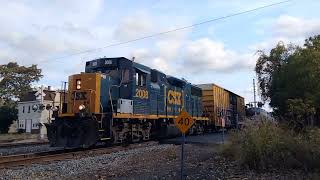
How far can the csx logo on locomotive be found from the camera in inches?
975

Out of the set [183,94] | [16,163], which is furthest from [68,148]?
[183,94]

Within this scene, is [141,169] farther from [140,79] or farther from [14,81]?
[14,81]

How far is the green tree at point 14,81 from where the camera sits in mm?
65250

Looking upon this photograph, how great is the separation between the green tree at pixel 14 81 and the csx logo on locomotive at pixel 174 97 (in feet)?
139

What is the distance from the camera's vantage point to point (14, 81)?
66.3 metres

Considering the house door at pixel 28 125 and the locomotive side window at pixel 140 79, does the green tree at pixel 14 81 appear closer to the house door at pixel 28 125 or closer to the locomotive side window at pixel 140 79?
the house door at pixel 28 125

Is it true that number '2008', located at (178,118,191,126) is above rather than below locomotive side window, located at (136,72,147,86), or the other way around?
below

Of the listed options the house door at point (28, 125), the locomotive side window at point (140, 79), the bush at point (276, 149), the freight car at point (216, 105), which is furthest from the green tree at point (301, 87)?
the house door at point (28, 125)

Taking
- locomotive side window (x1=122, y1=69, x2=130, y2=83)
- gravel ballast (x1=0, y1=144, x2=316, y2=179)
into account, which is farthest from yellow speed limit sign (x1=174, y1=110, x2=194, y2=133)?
locomotive side window (x1=122, y1=69, x2=130, y2=83)

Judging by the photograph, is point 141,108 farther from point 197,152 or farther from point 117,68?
point 197,152

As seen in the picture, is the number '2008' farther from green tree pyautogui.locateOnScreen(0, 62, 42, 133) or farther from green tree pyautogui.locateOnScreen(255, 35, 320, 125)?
green tree pyautogui.locateOnScreen(0, 62, 42, 133)

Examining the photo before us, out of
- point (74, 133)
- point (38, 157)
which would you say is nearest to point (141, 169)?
point (38, 157)

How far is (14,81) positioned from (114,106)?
5178cm

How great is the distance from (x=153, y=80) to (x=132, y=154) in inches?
277
